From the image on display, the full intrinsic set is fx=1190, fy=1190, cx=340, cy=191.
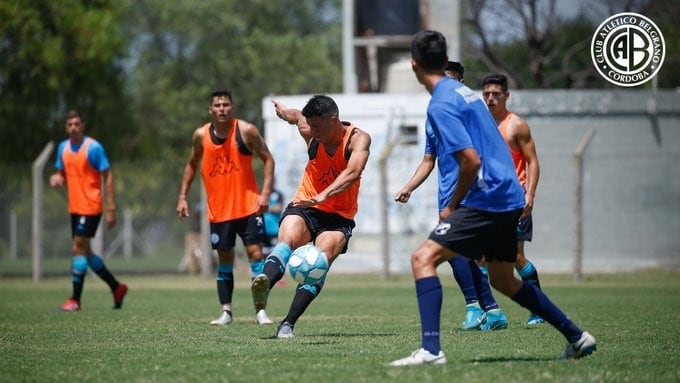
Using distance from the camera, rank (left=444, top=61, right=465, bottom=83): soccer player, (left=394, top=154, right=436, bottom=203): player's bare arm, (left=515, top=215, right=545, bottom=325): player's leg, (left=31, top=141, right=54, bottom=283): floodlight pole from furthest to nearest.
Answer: (left=31, top=141, right=54, bottom=283): floodlight pole → (left=515, top=215, right=545, bottom=325): player's leg → (left=444, top=61, right=465, bottom=83): soccer player → (left=394, top=154, right=436, bottom=203): player's bare arm

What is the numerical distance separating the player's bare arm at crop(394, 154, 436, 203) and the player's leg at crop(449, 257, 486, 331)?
4.96 feet

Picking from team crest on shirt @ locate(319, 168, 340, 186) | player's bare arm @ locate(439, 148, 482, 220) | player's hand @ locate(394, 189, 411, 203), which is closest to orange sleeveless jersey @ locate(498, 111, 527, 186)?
team crest on shirt @ locate(319, 168, 340, 186)

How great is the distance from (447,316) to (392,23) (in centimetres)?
2020

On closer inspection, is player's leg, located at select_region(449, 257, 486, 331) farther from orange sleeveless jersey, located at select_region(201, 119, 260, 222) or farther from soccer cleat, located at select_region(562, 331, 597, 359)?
soccer cleat, located at select_region(562, 331, 597, 359)

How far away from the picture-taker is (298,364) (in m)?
8.27

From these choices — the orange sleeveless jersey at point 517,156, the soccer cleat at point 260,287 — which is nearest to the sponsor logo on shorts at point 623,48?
the orange sleeveless jersey at point 517,156

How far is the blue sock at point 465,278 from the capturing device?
454 inches

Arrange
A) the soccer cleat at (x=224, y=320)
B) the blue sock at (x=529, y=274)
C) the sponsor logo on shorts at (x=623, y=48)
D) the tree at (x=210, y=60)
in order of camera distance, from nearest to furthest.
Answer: the blue sock at (x=529, y=274) < the soccer cleat at (x=224, y=320) < the sponsor logo on shorts at (x=623, y=48) < the tree at (x=210, y=60)

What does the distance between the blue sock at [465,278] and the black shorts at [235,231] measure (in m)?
2.40

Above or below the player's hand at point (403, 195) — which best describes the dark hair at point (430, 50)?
above

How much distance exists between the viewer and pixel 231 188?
12906 millimetres

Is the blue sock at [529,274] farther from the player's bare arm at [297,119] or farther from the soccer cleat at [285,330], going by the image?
the soccer cleat at [285,330]

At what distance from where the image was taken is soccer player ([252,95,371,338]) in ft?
33.4

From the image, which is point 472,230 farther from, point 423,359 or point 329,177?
point 329,177
